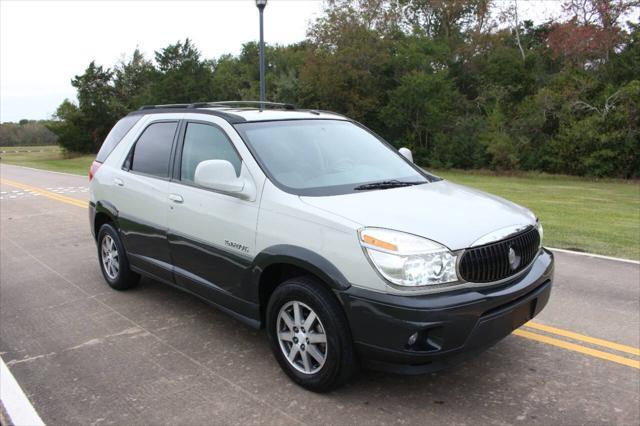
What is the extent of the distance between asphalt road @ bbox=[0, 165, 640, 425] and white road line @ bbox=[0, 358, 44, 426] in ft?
0.22

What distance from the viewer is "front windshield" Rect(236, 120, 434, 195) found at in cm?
395

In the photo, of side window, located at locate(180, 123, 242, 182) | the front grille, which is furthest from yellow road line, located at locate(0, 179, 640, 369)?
side window, located at locate(180, 123, 242, 182)

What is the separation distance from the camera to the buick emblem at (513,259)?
135 inches

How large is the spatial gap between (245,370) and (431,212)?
5.85 feet

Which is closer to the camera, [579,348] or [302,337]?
[302,337]

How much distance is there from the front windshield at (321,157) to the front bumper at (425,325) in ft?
3.22

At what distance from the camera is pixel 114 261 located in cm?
586

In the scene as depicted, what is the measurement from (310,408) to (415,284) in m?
1.08

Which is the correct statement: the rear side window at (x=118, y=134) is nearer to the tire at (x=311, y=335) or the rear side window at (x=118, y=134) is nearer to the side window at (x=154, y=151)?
the side window at (x=154, y=151)

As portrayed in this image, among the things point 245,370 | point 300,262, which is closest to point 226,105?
point 300,262

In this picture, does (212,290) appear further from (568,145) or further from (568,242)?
(568,145)

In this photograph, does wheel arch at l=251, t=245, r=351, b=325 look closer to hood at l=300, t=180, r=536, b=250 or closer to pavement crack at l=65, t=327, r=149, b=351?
hood at l=300, t=180, r=536, b=250

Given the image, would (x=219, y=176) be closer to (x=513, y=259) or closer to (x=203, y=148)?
(x=203, y=148)

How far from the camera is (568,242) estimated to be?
8.51m
